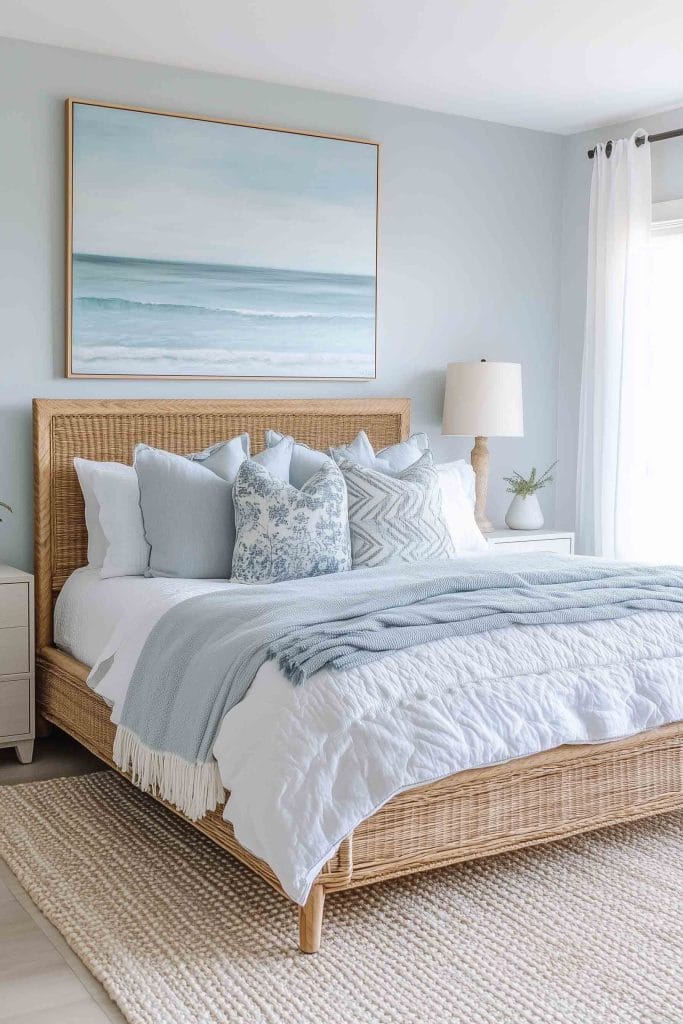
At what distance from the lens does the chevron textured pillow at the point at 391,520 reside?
391 centimetres

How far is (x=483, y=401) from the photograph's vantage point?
4918 mm

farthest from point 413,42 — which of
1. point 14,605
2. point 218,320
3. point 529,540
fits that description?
point 14,605

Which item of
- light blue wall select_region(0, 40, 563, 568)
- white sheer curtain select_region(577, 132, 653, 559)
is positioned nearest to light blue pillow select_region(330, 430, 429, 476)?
light blue wall select_region(0, 40, 563, 568)

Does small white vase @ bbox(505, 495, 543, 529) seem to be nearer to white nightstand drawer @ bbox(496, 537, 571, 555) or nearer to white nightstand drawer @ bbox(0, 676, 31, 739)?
white nightstand drawer @ bbox(496, 537, 571, 555)

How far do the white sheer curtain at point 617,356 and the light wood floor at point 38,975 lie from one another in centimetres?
316

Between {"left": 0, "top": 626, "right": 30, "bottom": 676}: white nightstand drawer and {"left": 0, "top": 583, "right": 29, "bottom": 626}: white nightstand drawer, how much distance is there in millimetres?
24

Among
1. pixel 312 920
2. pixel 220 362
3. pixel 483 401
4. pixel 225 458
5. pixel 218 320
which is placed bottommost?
pixel 312 920

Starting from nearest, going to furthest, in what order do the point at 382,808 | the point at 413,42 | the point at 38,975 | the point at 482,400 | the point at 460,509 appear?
1. the point at 38,975
2. the point at 382,808
3. the point at 413,42
4. the point at 460,509
5. the point at 482,400

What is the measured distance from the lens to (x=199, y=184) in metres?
4.40

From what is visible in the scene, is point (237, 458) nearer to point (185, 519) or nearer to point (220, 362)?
point (185, 519)

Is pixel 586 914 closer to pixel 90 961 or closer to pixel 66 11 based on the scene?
pixel 90 961

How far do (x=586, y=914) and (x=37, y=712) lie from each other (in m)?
2.16

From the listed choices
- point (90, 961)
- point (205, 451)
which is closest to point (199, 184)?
point (205, 451)

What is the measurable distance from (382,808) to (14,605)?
Answer: 1.72m
